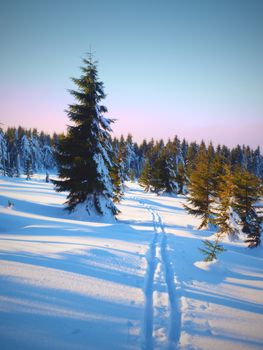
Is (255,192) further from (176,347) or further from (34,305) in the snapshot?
(34,305)

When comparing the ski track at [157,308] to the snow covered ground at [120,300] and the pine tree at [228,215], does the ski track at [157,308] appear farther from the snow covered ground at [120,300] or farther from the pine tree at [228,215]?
the pine tree at [228,215]

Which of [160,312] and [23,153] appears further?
[23,153]

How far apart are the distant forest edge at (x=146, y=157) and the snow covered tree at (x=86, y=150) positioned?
123 cm

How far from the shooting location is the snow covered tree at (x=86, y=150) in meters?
15.0

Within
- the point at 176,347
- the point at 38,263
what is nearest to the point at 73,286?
the point at 38,263

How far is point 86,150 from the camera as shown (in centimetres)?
1524

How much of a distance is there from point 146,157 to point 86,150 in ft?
245

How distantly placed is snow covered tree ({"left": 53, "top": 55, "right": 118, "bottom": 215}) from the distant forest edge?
4.05ft

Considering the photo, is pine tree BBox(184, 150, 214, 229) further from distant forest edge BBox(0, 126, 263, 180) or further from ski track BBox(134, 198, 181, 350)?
ski track BBox(134, 198, 181, 350)

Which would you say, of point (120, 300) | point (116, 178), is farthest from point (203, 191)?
point (120, 300)

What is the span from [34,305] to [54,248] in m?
3.17

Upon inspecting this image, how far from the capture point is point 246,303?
191 inches

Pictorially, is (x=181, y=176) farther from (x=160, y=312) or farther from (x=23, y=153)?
(x=23, y=153)

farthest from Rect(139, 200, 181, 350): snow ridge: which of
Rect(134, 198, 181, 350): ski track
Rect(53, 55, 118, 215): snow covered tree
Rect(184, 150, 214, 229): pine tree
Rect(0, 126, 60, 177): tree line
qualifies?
Rect(0, 126, 60, 177): tree line
